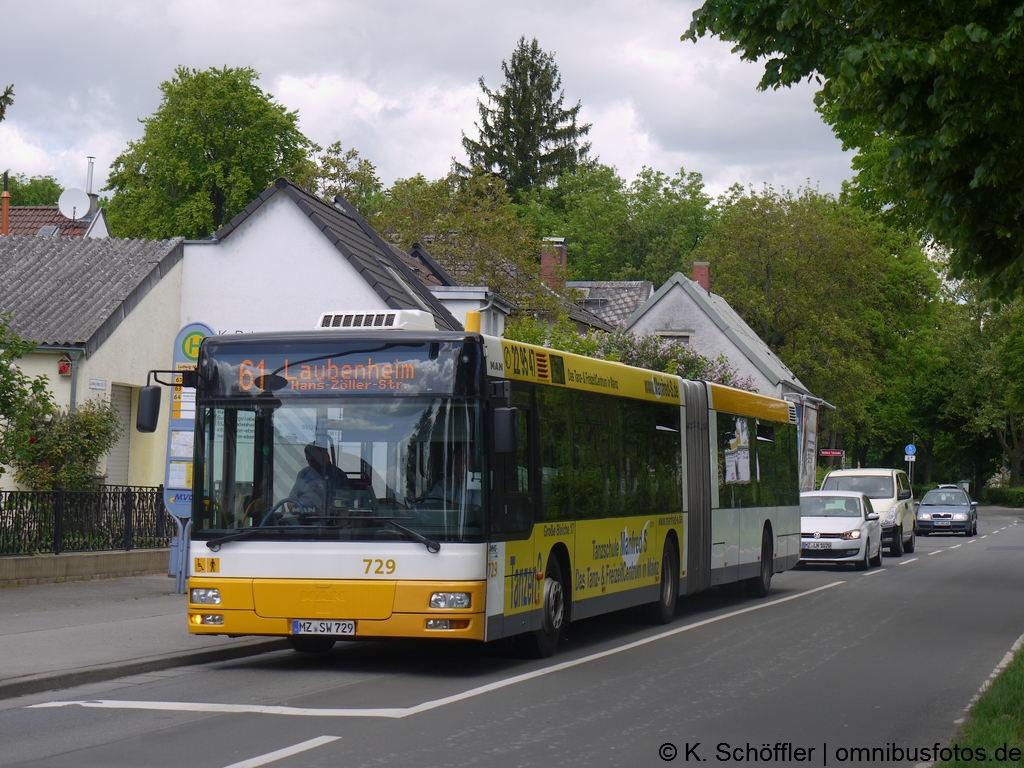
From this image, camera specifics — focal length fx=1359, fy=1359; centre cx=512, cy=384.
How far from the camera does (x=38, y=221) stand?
4984cm

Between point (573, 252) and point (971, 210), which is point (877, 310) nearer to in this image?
point (573, 252)

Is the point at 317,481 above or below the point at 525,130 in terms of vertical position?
below

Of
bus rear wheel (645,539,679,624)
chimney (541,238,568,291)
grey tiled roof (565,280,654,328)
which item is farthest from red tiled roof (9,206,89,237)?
bus rear wheel (645,539,679,624)

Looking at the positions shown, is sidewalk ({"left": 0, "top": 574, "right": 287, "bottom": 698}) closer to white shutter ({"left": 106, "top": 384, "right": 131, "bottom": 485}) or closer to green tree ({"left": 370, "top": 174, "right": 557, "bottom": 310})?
white shutter ({"left": 106, "top": 384, "right": 131, "bottom": 485})

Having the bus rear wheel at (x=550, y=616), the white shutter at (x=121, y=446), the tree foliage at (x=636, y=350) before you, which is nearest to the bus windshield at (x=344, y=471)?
the bus rear wheel at (x=550, y=616)

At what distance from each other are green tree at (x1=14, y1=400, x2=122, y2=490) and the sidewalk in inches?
150

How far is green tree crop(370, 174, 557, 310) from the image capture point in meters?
43.6

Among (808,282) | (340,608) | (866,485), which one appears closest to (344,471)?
(340,608)

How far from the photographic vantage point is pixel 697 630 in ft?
50.3

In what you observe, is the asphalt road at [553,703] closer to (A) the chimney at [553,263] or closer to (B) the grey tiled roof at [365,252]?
(B) the grey tiled roof at [365,252]

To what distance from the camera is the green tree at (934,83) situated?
29.8 ft

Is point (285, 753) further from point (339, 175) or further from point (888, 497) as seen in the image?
point (339, 175)

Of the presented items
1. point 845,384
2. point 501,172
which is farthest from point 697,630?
point 501,172

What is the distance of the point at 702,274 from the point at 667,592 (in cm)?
4794
